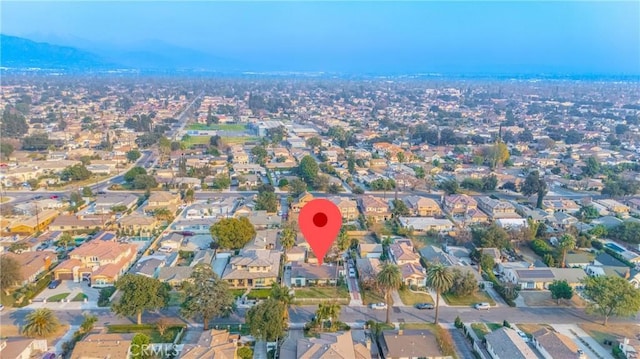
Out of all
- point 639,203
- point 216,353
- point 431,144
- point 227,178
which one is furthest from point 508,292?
point 431,144

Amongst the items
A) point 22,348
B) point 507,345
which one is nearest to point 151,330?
point 22,348

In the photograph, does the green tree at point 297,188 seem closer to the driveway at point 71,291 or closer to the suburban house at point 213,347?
the driveway at point 71,291

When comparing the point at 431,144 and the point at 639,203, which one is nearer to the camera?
the point at 639,203

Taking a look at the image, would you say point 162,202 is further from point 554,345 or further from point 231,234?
point 554,345

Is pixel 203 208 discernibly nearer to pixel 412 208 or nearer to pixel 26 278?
pixel 26 278

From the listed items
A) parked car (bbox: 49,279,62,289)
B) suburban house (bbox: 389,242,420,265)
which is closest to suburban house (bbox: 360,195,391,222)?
suburban house (bbox: 389,242,420,265)
